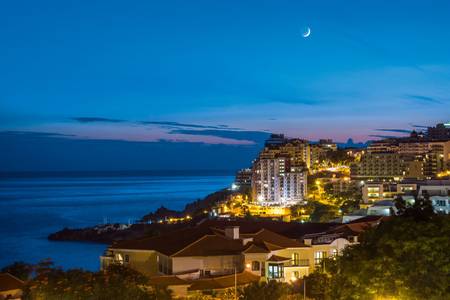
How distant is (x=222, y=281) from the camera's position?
45.5 feet

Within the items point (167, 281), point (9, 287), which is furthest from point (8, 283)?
point (167, 281)

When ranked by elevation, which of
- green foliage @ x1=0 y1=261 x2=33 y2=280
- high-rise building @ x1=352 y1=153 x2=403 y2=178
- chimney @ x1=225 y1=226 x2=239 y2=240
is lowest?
green foliage @ x1=0 y1=261 x2=33 y2=280

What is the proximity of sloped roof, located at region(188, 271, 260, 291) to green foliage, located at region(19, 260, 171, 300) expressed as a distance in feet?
4.46

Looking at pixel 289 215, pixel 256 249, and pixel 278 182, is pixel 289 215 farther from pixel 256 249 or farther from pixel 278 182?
pixel 256 249

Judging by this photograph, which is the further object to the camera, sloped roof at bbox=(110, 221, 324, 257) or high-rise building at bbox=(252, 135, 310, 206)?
high-rise building at bbox=(252, 135, 310, 206)

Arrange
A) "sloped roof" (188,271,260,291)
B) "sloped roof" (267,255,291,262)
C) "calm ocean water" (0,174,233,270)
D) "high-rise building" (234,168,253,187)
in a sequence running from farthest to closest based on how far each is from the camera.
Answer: "high-rise building" (234,168,253,187), "calm ocean water" (0,174,233,270), "sloped roof" (267,255,291,262), "sloped roof" (188,271,260,291)

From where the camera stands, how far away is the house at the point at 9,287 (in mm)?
15334

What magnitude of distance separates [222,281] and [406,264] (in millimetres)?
5481

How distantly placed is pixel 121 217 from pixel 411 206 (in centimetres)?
5164

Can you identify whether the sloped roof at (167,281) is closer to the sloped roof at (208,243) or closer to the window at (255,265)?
the sloped roof at (208,243)

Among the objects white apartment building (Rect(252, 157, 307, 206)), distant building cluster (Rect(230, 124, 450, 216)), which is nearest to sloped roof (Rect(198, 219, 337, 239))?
distant building cluster (Rect(230, 124, 450, 216))

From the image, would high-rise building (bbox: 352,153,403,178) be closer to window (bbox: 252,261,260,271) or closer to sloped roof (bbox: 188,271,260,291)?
window (bbox: 252,261,260,271)

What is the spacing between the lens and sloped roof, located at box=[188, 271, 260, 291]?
43.4 feet

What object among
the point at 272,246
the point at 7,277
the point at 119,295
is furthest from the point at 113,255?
the point at 119,295
